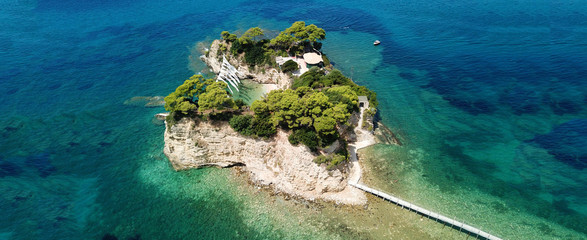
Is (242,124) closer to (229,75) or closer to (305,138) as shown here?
(305,138)

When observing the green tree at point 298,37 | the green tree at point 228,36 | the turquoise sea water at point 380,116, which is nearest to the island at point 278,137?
the turquoise sea water at point 380,116

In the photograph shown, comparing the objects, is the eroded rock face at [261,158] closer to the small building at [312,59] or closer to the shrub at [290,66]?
the shrub at [290,66]

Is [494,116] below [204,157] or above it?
above

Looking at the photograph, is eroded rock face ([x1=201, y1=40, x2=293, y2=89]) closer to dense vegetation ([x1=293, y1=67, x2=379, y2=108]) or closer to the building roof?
dense vegetation ([x1=293, y1=67, x2=379, y2=108])

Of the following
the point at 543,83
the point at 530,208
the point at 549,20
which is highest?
the point at 549,20

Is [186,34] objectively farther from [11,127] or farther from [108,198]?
[108,198]

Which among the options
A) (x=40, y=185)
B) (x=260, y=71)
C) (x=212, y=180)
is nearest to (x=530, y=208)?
(x=212, y=180)

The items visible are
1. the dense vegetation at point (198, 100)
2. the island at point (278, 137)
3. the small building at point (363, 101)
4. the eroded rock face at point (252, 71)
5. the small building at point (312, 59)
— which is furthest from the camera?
the eroded rock face at point (252, 71)
